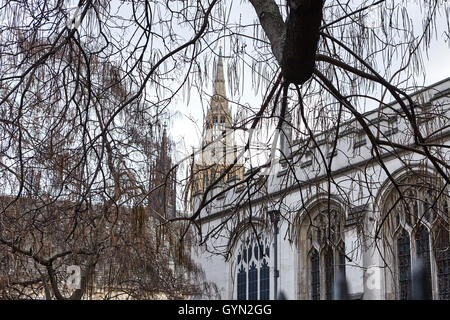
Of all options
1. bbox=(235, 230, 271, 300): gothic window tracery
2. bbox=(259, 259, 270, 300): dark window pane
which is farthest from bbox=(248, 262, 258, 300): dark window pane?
bbox=(259, 259, 270, 300): dark window pane

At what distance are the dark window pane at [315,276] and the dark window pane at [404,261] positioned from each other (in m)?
2.96

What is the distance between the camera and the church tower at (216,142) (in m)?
3.18

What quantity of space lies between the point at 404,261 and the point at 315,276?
11.3 ft

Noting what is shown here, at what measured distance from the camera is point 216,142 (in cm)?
316

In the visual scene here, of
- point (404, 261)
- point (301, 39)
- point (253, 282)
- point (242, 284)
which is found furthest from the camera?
point (242, 284)

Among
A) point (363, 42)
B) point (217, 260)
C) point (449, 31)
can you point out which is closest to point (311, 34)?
point (449, 31)

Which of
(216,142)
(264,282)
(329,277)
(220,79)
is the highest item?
(264,282)

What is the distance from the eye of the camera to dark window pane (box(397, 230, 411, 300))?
47.2 feet

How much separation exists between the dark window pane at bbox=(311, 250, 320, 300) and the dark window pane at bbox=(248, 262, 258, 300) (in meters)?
1.73

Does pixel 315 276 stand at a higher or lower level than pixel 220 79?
higher

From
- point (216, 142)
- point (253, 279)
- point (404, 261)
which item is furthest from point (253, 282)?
point (216, 142)

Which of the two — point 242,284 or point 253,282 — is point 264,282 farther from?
point 242,284

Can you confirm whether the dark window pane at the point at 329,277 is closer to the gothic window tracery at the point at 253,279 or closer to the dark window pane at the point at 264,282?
the gothic window tracery at the point at 253,279

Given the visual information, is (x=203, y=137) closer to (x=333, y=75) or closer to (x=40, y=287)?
(x=333, y=75)
